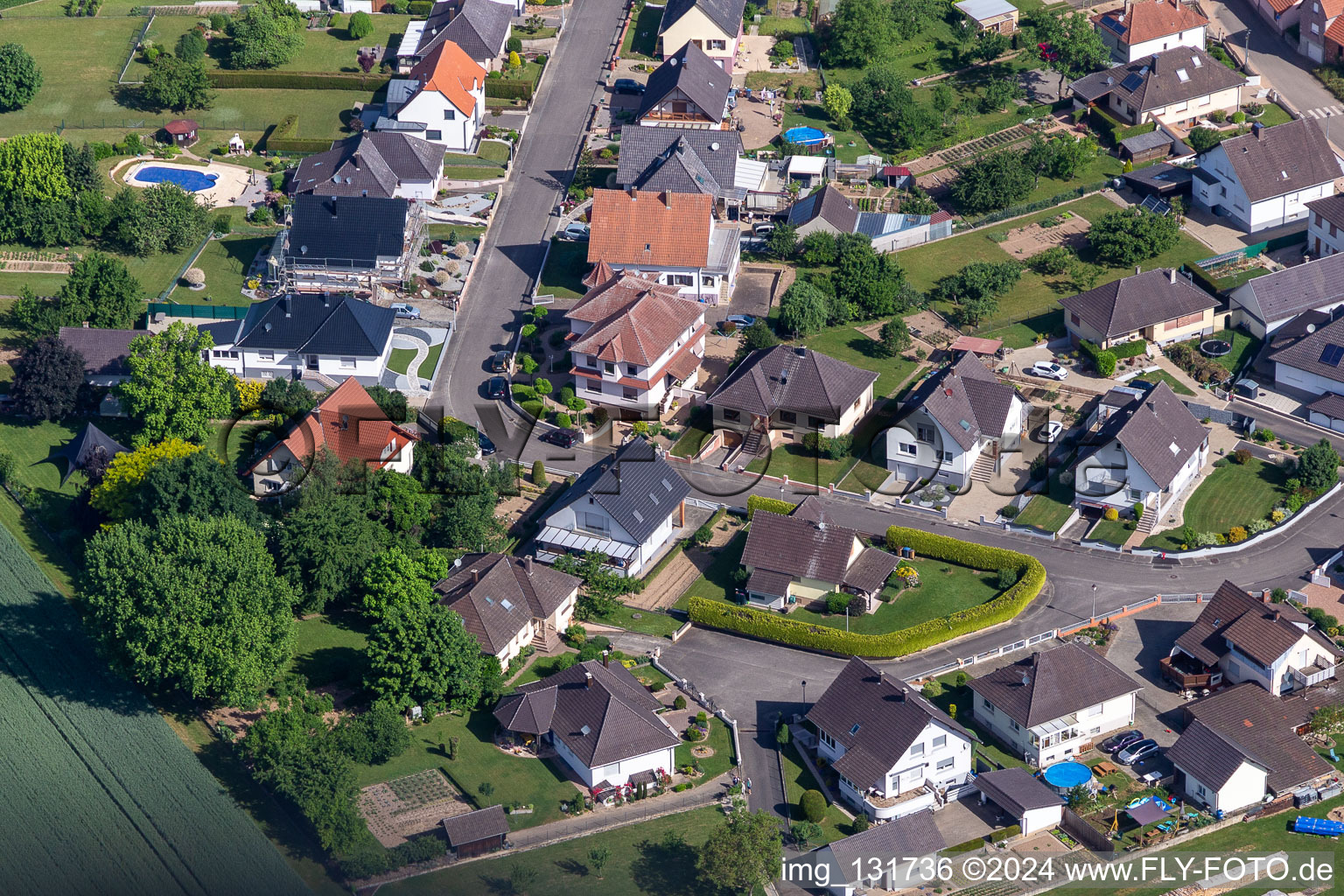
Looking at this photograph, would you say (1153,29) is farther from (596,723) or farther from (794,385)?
(596,723)

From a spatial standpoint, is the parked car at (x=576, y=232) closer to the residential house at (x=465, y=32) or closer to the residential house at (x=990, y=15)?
the residential house at (x=465, y=32)

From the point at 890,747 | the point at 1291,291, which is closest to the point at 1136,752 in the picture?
the point at 890,747

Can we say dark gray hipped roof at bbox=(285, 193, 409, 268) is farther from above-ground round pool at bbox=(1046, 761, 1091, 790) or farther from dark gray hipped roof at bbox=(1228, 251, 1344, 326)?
above-ground round pool at bbox=(1046, 761, 1091, 790)

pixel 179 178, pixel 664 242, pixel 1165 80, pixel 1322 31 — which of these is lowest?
pixel 179 178

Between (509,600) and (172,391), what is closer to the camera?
(509,600)

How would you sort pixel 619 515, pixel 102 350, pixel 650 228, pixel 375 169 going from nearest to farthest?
pixel 619 515
pixel 102 350
pixel 650 228
pixel 375 169

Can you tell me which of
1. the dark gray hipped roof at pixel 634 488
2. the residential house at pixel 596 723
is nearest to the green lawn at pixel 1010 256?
the dark gray hipped roof at pixel 634 488
